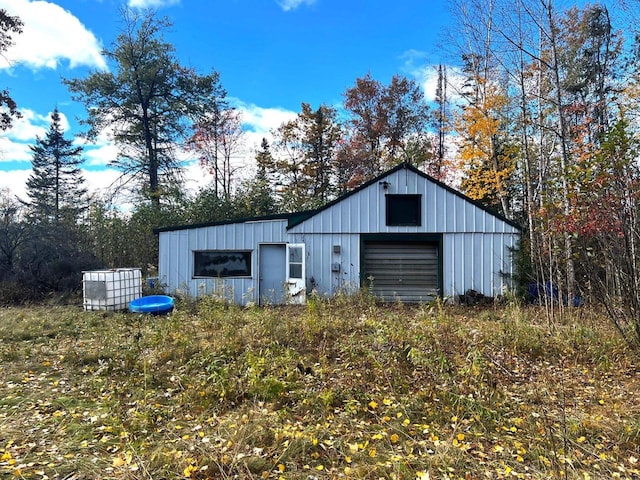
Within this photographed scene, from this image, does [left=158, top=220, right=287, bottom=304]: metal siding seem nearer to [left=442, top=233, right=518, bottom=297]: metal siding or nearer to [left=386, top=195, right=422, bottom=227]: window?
[left=386, top=195, right=422, bottom=227]: window

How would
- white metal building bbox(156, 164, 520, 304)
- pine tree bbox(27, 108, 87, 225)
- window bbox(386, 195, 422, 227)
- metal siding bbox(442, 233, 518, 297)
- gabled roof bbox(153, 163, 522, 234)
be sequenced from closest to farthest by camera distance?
1. metal siding bbox(442, 233, 518, 297)
2. white metal building bbox(156, 164, 520, 304)
3. gabled roof bbox(153, 163, 522, 234)
4. window bbox(386, 195, 422, 227)
5. pine tree bbox(27, 108, 87, 225)

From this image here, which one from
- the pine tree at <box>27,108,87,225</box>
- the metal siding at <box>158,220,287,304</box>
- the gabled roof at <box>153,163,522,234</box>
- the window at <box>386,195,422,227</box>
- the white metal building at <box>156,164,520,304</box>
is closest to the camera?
the white metal building at <box>156,164,520,304</box>

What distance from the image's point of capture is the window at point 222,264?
1012 centimetres

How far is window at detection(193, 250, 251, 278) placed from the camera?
1012cm

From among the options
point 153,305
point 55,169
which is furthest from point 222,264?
point 55,169

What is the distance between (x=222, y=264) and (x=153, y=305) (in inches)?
98.2

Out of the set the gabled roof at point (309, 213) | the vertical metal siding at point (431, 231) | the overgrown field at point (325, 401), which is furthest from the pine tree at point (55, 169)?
the overgrown field at point (325, 401)

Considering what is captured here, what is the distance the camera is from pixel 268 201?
54.7 feet

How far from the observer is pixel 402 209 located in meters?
9.94

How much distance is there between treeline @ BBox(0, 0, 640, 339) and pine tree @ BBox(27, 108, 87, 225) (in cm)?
360

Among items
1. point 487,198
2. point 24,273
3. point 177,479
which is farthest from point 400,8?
point 24,273

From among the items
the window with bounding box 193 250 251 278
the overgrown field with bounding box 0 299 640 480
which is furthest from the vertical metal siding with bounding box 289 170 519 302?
the overgrown field with bounding box 0 299 640 480

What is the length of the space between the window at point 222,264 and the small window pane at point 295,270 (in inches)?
49.7

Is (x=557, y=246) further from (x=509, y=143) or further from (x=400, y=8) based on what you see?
(x=509, y=143)
